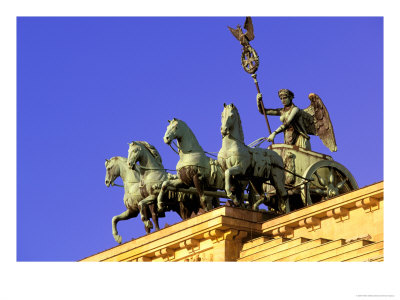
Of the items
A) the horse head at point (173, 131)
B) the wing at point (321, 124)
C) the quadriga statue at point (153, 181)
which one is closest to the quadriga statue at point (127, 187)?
the quadriga statue at point (153, 181)

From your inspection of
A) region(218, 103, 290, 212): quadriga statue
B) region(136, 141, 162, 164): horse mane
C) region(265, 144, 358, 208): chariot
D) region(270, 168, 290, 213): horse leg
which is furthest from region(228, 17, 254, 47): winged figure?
region(270, 168, 290, 213): horse leg

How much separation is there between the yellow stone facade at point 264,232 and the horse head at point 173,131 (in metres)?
1.91

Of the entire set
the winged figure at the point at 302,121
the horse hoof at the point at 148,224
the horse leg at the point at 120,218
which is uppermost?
the winged figure at the point at 302,121

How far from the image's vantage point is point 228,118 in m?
40.3

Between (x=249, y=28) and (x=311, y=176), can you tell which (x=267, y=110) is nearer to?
(x=249, y=28)

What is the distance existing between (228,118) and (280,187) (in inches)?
75.8

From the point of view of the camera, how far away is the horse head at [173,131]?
134 feet

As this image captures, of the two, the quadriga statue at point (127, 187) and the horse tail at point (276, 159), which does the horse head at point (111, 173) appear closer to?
the quadriga statue at point (127, 187)

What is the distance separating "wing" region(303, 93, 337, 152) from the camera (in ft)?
145

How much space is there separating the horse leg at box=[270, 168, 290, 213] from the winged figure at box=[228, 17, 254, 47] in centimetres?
490

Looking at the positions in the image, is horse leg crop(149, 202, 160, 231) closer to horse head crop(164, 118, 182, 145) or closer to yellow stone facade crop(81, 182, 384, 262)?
yellow stone facade crop(81, 182, 384, 262)
